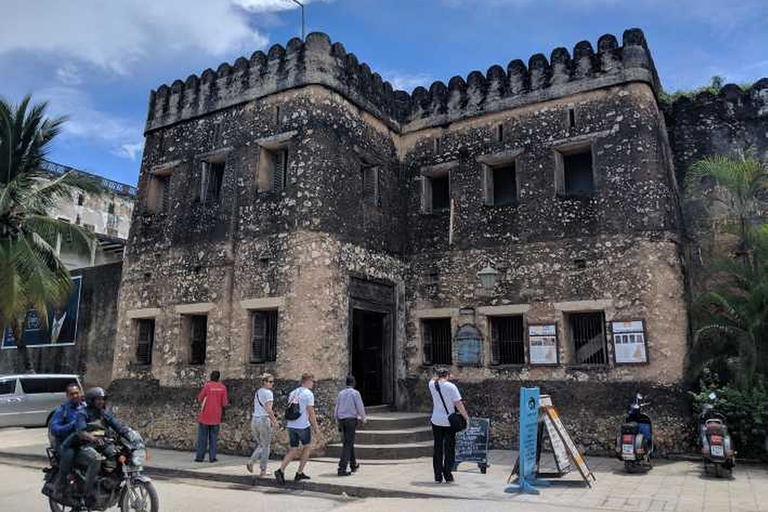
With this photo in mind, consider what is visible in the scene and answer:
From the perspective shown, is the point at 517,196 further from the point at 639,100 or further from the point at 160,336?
the point at 160,336

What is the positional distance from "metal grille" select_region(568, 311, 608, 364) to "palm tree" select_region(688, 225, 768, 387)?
1735 millimetres

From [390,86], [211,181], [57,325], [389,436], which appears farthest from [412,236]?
[57,325]

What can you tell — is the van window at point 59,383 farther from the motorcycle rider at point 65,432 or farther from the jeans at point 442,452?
the jeans at point 442,452

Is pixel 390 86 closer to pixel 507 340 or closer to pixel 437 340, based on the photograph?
pixel 437 340

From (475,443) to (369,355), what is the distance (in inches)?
204

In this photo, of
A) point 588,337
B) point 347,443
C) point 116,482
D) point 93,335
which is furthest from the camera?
point 93,335

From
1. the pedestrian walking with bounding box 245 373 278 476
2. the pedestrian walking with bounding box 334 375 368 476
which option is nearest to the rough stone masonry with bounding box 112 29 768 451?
the pedestrian walking with bounding box 245 373 278 476

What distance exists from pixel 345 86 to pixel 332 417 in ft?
24.2

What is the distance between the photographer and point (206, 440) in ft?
38.0

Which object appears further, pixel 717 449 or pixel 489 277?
pixel 489 277

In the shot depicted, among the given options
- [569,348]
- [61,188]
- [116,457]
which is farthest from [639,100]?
[61,188]

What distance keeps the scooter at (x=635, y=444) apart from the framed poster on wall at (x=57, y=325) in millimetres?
17000

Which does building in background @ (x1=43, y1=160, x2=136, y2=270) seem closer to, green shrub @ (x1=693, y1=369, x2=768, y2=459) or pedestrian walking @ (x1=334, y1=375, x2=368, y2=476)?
pedestrian walking @ (x1=334, y1=375, x2=368, y2=476)

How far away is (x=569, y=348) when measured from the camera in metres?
12.8
